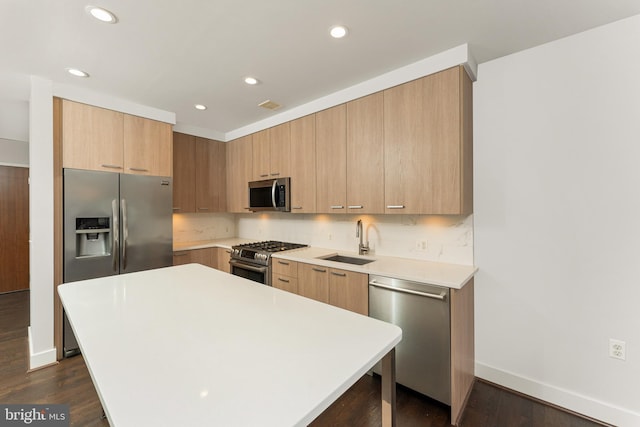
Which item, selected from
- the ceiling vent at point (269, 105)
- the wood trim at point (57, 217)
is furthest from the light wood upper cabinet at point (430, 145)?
the wood trim at point (57, 217)

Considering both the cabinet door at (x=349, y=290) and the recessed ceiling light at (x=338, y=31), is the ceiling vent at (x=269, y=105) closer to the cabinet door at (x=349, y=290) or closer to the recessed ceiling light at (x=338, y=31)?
the recessed ceiling light at (x=338, y=31)

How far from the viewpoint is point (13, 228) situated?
4.57 meters

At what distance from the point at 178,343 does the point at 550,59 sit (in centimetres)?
280

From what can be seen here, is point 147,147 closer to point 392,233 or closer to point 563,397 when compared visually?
point 392,233

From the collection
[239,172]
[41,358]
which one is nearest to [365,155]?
[239,172]

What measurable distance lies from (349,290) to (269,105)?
2098mm

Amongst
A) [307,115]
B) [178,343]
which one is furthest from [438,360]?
[307,115]

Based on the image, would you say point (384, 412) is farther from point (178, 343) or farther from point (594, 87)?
point (594, 87)

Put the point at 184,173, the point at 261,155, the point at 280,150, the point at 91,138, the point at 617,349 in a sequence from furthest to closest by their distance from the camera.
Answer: the point at 184,173 < the point at 261,155 < the point at 280,150 < the point at 91,138 < the point at 617,349

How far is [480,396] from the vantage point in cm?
205

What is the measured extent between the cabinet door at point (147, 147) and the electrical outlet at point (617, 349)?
4.11 m

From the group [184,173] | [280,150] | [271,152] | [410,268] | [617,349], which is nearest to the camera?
[617,349]

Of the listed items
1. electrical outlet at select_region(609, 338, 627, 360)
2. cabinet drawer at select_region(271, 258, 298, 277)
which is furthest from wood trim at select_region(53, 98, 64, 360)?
electrical outlet at select_region(609, 338, 627, 360)

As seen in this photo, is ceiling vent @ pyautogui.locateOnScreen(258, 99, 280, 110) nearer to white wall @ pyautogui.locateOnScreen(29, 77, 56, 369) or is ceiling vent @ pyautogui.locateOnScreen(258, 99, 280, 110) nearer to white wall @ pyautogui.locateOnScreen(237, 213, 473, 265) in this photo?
white wall @ pyautogui.locateOnScreen(237, 213, 473, 265)
